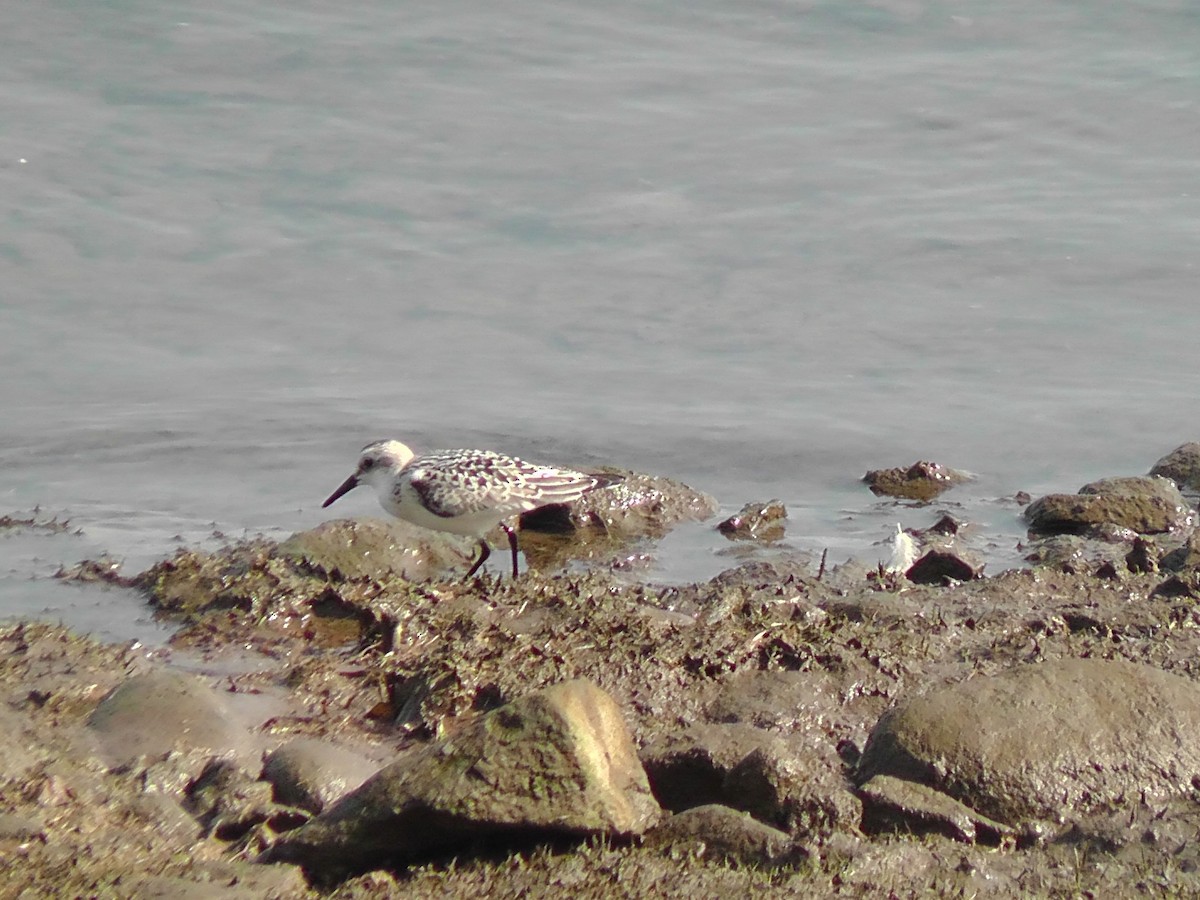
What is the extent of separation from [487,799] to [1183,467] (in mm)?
6614

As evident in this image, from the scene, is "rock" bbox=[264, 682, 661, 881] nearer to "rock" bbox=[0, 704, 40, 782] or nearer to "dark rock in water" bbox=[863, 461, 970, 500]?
"rock" bbox=[0, 704, 40, 782]

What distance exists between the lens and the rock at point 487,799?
12.7ft

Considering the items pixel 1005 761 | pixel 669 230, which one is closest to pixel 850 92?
pixel 669 230

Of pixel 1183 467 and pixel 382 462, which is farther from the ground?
pixel 382 462

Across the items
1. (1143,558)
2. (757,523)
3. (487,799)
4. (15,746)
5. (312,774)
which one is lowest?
(757,523)

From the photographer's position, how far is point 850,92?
49.9 ft

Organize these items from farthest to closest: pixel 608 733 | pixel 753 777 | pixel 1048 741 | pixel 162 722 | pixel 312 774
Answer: pixel 162 722 → pixel 312 774 → pixel 1048 741 → pixel 753 777 → pixel 608 733

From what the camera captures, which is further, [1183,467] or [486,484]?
[1183,467]

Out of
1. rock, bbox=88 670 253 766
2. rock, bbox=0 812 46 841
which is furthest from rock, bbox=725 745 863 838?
rock, bbox=0 812 46 841

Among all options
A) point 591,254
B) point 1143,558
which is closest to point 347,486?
point 1143,558

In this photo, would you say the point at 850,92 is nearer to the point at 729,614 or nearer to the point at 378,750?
the point at 729,614

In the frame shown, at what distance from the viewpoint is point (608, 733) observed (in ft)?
13.4

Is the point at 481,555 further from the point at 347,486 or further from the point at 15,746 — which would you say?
the point at 15,746

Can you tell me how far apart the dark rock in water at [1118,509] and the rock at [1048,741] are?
12.5 ft
